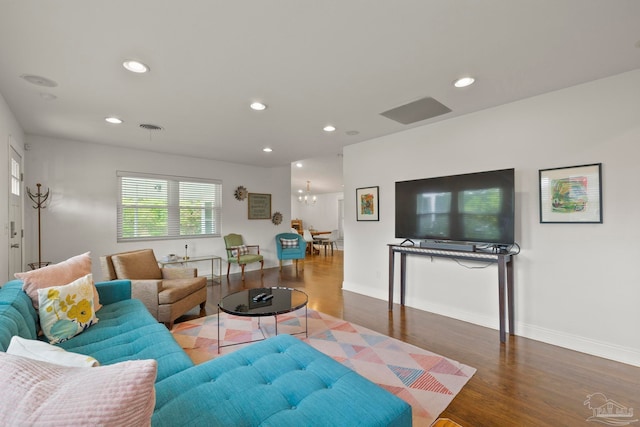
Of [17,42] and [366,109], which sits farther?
[366,109]

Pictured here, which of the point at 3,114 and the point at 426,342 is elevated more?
the point at 3,114

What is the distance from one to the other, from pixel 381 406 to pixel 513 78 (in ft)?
8.96

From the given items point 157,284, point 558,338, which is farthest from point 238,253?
point 558,338

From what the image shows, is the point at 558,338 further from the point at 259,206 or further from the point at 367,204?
the point at 259,206

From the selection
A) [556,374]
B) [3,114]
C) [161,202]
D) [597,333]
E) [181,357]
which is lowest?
[556,374]

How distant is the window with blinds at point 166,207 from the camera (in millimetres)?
5055

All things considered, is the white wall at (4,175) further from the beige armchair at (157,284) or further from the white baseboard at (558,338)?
the white baseboard at (558,338)

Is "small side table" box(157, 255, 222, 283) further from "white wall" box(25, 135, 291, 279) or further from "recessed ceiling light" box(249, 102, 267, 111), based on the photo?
"recessed ceiling light" box(249, 102, 267, 111)

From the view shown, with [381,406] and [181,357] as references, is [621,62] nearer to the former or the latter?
[381,406]

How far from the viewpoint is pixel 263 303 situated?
9.11ft

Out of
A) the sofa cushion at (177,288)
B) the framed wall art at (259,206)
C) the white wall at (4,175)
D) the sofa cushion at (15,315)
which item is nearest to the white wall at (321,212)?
the framed wall art at (259,206)

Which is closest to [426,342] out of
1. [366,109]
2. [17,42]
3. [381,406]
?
[381,406]

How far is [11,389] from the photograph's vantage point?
2.26ft

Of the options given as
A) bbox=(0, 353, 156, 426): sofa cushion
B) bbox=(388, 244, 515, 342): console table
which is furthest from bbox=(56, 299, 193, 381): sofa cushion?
bbox=(388, 244, 515, 342): console table
